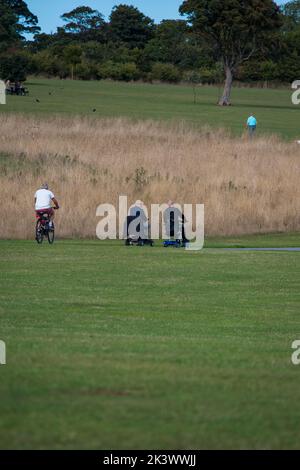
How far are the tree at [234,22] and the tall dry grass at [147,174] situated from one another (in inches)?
1531

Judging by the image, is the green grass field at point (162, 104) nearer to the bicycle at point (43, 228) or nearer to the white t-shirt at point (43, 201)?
the bicycle at point (43, 228)

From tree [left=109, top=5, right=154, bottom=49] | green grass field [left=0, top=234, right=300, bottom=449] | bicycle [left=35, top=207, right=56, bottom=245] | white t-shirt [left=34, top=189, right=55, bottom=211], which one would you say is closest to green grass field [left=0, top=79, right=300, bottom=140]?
tree [left=109, top=5, right=154, bottom=49]

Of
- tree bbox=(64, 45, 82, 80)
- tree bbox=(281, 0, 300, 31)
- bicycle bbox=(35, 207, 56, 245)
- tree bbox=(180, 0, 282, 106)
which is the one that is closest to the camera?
bicycle bbox=(35, 207, 56, 245)

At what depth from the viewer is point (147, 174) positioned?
132 feet

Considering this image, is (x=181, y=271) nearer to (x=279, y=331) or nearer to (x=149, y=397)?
(x=279, y=331)

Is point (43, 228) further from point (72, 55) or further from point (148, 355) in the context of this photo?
point (72, 55)

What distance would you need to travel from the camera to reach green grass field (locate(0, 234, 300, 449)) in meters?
7.45

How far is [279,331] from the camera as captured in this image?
14.2 m

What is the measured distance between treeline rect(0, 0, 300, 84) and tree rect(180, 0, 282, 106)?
545 millimetres

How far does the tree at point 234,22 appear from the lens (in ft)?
289

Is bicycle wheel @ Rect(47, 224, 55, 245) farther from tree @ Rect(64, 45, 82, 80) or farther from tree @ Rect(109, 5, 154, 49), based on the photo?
tree @ Rect(109, 5, 154, 49)

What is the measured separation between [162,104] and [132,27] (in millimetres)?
51384

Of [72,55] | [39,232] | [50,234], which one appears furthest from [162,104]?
[39,232]

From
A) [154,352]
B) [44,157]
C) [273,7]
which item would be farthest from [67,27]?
[154,352]
